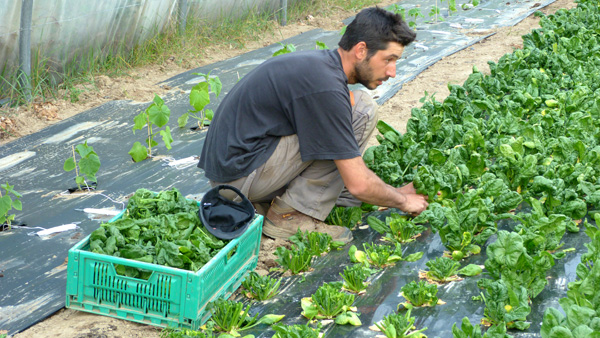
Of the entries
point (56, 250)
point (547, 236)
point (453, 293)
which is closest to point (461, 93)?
point (547, 236)

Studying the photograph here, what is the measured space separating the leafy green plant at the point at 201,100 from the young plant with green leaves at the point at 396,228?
1891 millimetres

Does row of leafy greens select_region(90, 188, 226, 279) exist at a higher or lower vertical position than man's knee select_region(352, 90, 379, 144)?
lower

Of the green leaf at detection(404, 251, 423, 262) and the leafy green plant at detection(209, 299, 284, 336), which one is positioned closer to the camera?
the leafy green plant at detection(209, 299, 284, 336)

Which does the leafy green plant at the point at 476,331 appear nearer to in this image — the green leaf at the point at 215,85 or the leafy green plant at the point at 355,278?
the leafy green plant at the point at 355,278

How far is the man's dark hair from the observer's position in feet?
10.5

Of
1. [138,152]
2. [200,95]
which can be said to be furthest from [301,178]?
[200,95]

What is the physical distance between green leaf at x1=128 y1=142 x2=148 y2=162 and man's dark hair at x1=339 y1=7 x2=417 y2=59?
1906 millimetres

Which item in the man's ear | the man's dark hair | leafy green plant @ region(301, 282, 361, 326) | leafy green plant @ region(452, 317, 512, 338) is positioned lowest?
leafy green plant @ region(301, 282, 361, 326)

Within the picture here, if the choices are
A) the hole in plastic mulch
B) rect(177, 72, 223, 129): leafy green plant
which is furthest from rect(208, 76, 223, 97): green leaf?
the hole in plastic mulch

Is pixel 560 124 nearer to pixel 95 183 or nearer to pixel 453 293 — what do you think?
pixel 453 293

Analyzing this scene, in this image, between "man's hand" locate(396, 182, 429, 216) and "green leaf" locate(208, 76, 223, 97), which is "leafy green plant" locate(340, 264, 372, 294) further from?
"green leaf" locate(208, 76, 223, 97)

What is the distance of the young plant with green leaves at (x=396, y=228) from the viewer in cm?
341

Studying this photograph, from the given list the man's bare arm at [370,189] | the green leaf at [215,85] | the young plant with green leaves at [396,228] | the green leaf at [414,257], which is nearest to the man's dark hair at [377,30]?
the man's bare arm at [370,189]

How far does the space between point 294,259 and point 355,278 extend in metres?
0.34
